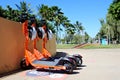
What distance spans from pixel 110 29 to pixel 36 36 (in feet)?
251

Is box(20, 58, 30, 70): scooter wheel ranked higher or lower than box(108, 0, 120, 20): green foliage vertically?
lower

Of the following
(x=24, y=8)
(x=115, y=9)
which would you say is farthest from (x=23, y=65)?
(x=24, y=8)

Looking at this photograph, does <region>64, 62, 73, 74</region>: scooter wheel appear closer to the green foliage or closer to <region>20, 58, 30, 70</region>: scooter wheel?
<region>20, 58, 30, 70</region>: scooter wheel

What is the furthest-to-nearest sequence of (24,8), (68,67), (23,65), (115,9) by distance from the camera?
(24,8) → (115,9) → (23,65) → (68,67)

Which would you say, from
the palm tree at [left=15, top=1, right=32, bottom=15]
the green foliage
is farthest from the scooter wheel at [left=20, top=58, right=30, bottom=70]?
the palm tree at [left=15, top=1, right=32, bottom=15]

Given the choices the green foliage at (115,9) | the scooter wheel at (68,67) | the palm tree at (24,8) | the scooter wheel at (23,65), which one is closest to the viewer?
the scooter wheel at (68,67)

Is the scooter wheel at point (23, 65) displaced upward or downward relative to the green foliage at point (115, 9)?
downward

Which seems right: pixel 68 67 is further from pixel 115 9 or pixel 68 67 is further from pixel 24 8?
pixel 24 8

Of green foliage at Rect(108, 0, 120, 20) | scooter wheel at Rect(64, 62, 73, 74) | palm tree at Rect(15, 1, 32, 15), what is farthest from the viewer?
palm tree at Rect(15, 1, 32, 15)

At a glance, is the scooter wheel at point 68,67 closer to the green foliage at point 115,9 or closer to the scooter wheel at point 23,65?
the scooter wheel at point 23,65

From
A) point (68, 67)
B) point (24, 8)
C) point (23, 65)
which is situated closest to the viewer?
point (68, 67)

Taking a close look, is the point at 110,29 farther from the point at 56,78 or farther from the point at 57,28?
the point at 56,78

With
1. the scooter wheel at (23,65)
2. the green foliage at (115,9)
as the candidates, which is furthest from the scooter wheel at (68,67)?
the green foliage at (115,9)

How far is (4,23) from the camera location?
13656mm
